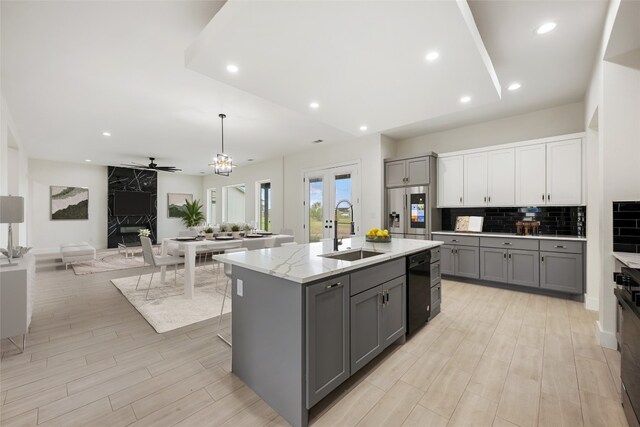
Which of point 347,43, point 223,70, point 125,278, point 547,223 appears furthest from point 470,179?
point 125,278

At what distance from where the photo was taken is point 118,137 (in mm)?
5746

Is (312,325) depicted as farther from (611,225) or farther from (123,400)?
(611,225)

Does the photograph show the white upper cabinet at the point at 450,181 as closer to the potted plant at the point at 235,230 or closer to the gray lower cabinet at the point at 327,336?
the potted plant at the point at 235,230

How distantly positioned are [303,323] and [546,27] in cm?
A: 323

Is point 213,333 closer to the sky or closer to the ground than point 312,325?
closer to the ground

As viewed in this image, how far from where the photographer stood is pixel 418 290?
2711 mm

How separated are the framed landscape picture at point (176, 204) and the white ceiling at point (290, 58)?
6.17 m

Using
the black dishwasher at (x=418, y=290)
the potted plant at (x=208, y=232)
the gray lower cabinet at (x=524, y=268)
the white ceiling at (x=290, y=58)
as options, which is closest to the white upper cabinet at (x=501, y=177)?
the white ceiling at (x=290, y=58)

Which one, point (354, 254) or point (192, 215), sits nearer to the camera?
point (354, 254)

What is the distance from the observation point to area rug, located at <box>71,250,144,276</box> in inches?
220

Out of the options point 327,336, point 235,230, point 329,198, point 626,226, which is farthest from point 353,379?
point 329,198

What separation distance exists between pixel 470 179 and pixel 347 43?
366 centimetres

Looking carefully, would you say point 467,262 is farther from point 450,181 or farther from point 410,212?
point 450,181

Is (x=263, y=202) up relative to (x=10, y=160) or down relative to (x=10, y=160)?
down
